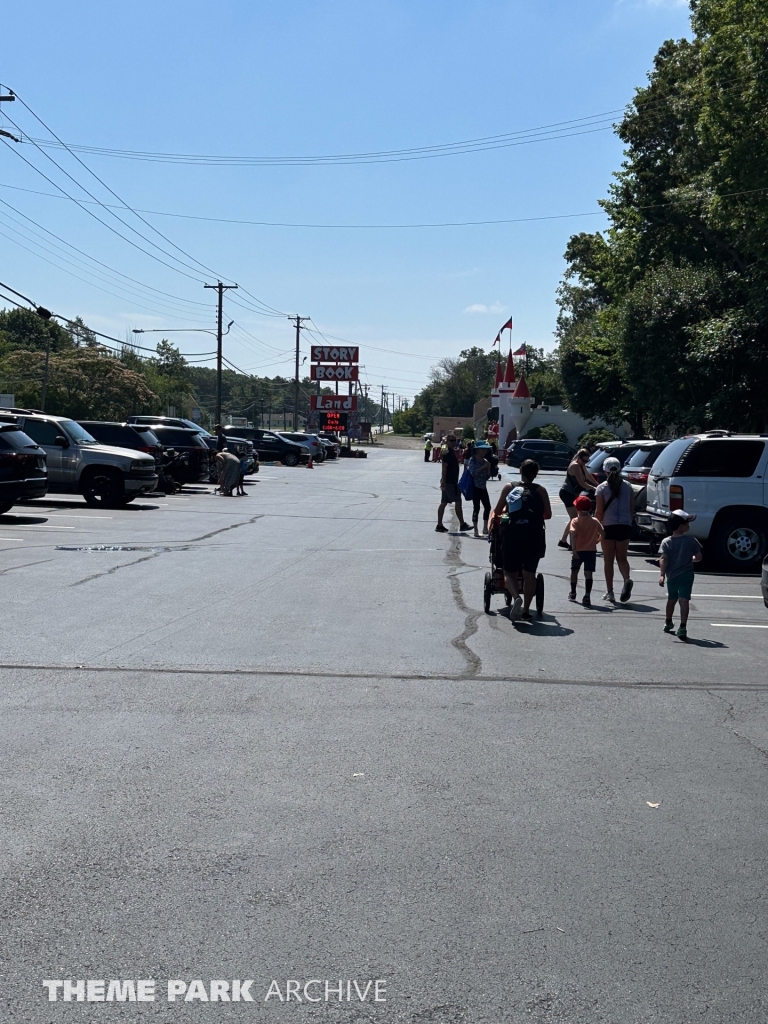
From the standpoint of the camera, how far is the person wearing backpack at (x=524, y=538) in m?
11.0

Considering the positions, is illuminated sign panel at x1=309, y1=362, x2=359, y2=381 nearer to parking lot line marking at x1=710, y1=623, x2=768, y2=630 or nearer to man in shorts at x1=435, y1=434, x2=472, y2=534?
man in shorts at x1=435, y1=434, x2=472, y2=534

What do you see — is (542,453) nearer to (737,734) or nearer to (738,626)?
(738,626)

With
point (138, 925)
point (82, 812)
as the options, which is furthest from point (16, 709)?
point (138, 925)

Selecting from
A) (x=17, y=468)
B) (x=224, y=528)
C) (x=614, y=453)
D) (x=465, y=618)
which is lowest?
(x=224, y=528)

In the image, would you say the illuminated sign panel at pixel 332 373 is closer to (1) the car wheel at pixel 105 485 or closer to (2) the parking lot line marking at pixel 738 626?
(1) the car wheel at pixel 105 485

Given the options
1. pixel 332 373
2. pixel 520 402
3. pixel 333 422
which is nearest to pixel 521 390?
pixel 520 402

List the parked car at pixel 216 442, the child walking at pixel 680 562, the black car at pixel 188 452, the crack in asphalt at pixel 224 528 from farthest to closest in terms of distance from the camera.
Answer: the parked car at pixel 216 442 → the black car at pixel 188 452 → the crack in asphalt at pixel 224 528 → the child walking at pixel 680 562

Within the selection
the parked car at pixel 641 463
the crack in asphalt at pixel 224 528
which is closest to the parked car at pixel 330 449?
the crack in asphalt at pixel 224 528

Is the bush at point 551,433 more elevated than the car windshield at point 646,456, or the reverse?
the car windshield at point 646,456

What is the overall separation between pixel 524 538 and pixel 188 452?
22982 millimetres

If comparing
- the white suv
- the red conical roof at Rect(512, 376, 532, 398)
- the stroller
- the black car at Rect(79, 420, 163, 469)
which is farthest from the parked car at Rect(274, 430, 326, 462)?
Result: the stroller

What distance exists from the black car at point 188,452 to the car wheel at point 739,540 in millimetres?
19574

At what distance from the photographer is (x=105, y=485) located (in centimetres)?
2431

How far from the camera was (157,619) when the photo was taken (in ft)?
35.5
